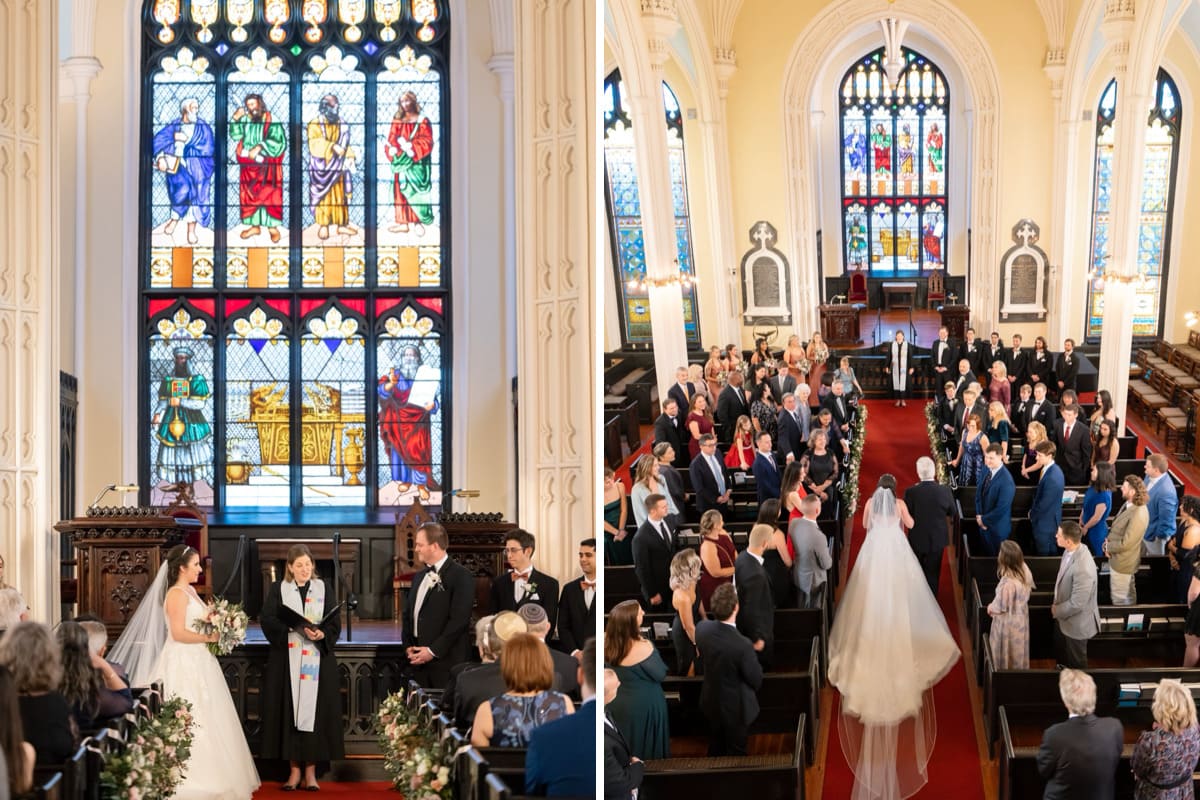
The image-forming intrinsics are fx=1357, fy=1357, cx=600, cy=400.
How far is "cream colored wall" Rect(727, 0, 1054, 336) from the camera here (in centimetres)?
900

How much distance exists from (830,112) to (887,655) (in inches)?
172

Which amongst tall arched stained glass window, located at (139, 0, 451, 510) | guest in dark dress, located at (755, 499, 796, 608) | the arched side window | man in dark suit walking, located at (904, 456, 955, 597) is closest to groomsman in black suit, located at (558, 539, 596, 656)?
guest in dark dress, located at (755, 499, 796, 608)

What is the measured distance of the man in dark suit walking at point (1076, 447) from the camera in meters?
10.3

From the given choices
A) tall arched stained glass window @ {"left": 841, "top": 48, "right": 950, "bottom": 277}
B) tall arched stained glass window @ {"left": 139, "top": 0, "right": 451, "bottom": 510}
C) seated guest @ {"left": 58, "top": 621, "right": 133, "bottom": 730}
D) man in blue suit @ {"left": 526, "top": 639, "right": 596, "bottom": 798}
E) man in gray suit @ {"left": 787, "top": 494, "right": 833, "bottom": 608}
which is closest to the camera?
man in blue suit @ {"left": 526, "top": 639, "right": 596, "bottom": 798}

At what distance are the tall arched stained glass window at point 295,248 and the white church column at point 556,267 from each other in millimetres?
6597

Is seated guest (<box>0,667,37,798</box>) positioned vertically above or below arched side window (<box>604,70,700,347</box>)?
below

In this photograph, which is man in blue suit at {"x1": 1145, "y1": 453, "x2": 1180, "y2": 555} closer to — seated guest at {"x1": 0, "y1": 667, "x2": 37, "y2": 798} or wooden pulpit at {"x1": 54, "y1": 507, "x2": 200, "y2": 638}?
seated guest at {"x1": 0, "y1": 667, "x2": 37, "y2": 798}

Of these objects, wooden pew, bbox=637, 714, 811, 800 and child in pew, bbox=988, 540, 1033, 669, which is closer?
wooden pew, bbox=637, 714, 811, 800

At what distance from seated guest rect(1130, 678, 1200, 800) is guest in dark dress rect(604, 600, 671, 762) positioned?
1970 mm

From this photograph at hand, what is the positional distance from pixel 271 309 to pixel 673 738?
1000cm

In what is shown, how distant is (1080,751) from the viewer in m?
5.39

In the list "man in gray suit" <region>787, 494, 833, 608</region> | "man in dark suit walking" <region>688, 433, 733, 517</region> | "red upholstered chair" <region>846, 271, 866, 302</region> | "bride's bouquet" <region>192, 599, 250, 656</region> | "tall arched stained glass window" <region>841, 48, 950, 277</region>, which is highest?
"tall arched stained glass window" <region>841, 48, 950, 277</region>

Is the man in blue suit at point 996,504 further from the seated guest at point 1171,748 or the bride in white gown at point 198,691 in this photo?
the bride in white gown at point 198,691

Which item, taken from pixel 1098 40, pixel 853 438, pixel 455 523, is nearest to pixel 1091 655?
pixel 853 438
